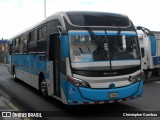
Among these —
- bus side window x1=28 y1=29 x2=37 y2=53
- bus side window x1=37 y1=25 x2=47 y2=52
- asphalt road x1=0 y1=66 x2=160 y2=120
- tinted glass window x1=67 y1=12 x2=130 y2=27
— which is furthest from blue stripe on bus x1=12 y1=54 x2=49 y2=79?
tinted glass window x1=67 y1=12 x2=130 y2=27

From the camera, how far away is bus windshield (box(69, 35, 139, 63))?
28.1 feet

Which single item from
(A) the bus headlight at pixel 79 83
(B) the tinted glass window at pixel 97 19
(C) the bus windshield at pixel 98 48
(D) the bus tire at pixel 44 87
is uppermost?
(B) the tinted glass window at pixel 97 19

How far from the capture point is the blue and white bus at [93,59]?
330 inches

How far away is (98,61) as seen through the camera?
8.56m

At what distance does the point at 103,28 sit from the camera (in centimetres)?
897

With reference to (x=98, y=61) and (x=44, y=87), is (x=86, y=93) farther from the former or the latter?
(x=44, y=87)

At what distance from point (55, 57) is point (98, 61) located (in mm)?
1735

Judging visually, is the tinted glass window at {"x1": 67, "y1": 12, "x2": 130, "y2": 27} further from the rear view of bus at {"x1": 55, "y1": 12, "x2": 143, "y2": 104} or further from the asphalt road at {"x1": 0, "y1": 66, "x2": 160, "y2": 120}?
the asphalt road at {"x1": 0, "y1": 66, "x2": 160, "y2": 120}

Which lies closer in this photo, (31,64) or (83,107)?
(83,107)

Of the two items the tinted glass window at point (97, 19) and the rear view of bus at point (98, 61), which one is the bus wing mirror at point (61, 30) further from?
the tinted glass window at point (97, 19)

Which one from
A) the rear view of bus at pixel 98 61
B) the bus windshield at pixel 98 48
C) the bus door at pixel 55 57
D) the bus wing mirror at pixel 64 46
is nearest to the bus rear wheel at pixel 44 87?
the bus door at pixel 55 57

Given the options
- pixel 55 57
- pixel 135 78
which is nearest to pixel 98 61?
pixel 135 78

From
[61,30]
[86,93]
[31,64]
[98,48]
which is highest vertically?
[61,30]

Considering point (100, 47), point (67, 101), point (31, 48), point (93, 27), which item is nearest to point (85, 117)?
point (67, 101)
